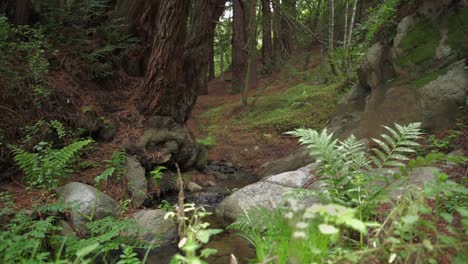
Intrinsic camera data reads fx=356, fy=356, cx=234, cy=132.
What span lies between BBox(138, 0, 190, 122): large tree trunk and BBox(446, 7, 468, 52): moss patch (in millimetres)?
4832

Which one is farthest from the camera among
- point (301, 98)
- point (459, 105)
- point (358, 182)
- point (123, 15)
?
point (301, 98)

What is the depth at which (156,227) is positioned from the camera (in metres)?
4.38

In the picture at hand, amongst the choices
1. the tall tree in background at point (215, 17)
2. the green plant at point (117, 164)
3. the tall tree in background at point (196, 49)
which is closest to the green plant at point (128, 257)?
the green plant at point (117, 164)

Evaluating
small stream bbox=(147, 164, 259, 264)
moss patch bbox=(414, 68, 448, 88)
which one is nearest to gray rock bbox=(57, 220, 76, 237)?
small stream bbox=(147, 164, 259, 264)

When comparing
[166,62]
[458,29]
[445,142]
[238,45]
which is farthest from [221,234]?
[238,45]

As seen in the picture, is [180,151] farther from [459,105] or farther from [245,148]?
[459,105]

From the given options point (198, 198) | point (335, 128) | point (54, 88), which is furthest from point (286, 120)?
point (54, 88)

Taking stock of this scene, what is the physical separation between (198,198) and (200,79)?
339cm

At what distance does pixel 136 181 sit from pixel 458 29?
6.11 meters

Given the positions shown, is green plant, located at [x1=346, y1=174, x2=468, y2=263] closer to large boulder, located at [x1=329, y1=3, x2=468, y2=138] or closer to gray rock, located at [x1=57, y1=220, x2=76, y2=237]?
gray rock, located at [x1=57, y1=220, x2=76, y2=237]

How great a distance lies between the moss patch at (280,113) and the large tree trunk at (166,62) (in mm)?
4754

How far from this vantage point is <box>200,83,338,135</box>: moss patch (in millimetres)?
11328

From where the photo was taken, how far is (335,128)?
7.88 meters

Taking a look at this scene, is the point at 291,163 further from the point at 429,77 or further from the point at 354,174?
the point at 354,174
